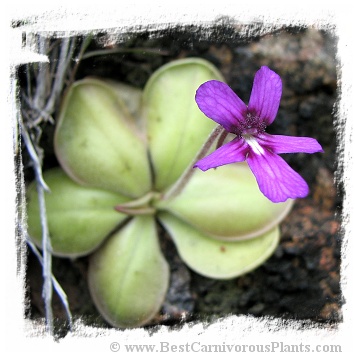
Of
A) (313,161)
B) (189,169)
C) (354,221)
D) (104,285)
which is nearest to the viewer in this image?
(189,169)

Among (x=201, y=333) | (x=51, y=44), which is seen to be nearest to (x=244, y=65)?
(x=51, y=44)

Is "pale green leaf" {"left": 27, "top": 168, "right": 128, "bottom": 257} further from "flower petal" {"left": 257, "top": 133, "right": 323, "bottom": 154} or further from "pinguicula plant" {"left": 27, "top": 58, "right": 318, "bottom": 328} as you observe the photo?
"flower petal" {"left": 257, "top": 133, "right": 323, "bottom": 154}

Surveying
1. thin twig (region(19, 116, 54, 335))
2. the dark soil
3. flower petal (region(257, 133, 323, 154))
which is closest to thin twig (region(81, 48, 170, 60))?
the dark soil

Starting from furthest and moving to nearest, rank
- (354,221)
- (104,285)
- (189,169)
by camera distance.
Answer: (354,221) < (104,285) < (189,169)

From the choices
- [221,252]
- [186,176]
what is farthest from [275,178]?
[221,252]

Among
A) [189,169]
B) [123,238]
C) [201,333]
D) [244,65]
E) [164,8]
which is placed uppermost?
[164,8]

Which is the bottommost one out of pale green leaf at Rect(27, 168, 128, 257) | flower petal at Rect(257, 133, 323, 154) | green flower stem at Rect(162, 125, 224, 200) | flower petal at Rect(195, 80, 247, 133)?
pale green leaf at Rect(27, 168, 128, 257)

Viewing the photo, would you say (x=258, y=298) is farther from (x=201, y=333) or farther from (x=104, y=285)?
(x=104, y=285)

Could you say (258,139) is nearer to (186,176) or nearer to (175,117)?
(186,176)
